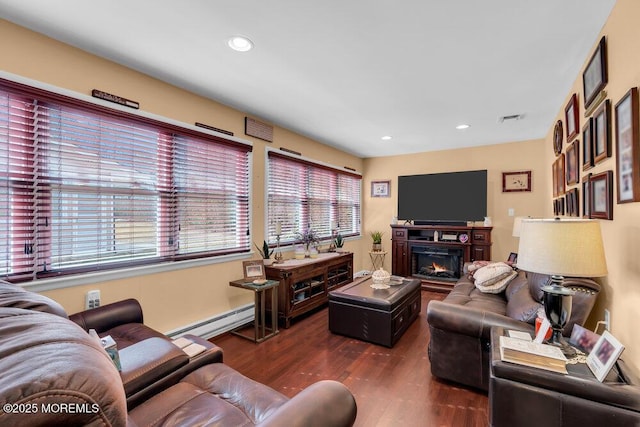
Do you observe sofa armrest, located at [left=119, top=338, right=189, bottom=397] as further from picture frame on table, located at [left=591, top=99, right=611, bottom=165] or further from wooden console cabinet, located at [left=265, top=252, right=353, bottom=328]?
picture frame on table, located at [left=591, top=99, right=611, bottom=165]

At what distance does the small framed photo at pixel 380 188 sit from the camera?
5.93 m

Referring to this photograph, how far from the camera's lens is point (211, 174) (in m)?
3.10

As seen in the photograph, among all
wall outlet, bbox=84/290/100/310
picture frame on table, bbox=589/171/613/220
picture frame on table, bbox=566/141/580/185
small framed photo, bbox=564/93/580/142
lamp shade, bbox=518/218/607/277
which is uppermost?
small framed photo, bbox=564/93/580/142

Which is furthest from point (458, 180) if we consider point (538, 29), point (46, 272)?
point (46, 272)

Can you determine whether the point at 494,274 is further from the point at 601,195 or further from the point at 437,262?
the point at 437,262

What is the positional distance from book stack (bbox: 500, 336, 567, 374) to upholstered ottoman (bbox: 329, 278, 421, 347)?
1.31 m

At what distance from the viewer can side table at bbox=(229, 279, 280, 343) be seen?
297 cm

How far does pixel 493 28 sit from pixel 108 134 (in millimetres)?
2826

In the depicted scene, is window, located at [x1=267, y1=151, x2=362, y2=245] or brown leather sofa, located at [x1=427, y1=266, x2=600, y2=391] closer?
brown leather sofa, located at [x1=427, y1=266, x2=600, y2=391]

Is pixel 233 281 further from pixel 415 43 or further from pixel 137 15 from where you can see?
pixel 415 43

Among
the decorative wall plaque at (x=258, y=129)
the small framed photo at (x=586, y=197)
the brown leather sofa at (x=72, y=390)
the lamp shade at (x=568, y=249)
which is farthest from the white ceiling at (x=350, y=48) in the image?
the brown leather sofa at (x=72, y=390)

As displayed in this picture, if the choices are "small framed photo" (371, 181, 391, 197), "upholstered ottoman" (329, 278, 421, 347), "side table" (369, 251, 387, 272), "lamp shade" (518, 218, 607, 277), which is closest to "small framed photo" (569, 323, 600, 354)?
"lamp shade" (518, 218, 607, 277)

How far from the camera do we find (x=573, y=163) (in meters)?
2.56

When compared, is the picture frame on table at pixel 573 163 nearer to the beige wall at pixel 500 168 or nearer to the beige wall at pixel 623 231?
the beige wall at pixel 623 231
